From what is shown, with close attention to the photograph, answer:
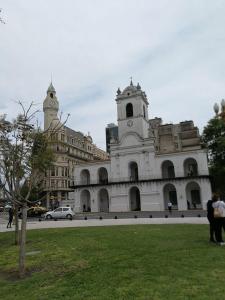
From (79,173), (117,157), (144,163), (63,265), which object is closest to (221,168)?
(144,163)

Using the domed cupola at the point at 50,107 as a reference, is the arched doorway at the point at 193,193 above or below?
below

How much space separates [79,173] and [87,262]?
152ft

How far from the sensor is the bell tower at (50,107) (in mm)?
68825

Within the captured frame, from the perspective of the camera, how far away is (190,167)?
5019cm

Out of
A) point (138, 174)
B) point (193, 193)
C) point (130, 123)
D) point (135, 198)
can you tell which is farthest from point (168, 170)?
point (130, 123)

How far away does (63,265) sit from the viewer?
8.79 metres

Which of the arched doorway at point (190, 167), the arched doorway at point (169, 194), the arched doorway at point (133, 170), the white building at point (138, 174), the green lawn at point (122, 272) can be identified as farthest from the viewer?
the arched doorway at point (133, 170)

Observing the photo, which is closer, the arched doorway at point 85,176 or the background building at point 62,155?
the arched doorway at point 85,176

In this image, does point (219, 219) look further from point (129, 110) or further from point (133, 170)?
point (129, 110)

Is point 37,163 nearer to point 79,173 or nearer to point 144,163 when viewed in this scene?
point 144,163

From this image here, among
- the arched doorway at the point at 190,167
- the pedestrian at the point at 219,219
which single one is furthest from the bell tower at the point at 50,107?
the pedestrian at the point at 219,219

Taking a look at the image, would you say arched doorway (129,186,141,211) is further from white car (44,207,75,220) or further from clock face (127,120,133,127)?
white car (44,207,75,220)

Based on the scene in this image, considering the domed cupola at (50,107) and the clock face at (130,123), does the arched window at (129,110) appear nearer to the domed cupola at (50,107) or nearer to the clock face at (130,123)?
the clock face at (130,123)

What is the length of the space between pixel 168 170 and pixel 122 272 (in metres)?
44.1
